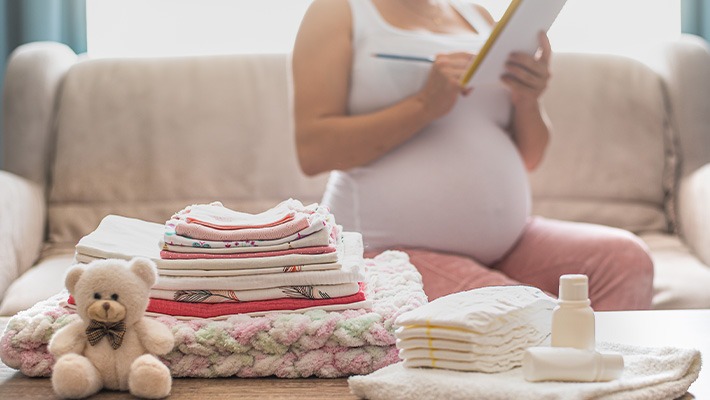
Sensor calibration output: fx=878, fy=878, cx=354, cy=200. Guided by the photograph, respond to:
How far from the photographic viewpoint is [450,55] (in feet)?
4.77

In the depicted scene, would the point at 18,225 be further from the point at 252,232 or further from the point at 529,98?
the point at 252,232

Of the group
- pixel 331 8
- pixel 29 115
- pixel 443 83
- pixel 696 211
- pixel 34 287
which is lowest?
pixel 34 287

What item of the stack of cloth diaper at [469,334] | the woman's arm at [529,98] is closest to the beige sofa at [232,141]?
the woman's arm at [529,98]

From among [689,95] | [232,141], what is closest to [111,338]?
[232,141]

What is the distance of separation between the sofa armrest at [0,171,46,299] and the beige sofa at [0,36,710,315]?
1cm

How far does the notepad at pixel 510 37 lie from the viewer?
1293 mm

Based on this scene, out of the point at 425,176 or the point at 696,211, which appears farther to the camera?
the point at 696,211

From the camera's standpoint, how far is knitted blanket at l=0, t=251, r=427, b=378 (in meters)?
0.78

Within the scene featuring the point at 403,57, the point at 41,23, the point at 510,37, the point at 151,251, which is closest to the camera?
the point at 151,251

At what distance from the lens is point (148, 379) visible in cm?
71

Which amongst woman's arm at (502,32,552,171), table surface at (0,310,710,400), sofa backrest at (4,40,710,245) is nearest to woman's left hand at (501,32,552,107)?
woman's arm at (502,32,552,171)

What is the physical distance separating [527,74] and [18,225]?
4.01 feet

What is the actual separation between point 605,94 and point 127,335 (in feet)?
5.91

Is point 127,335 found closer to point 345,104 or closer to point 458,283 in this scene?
Result: point 458,283
